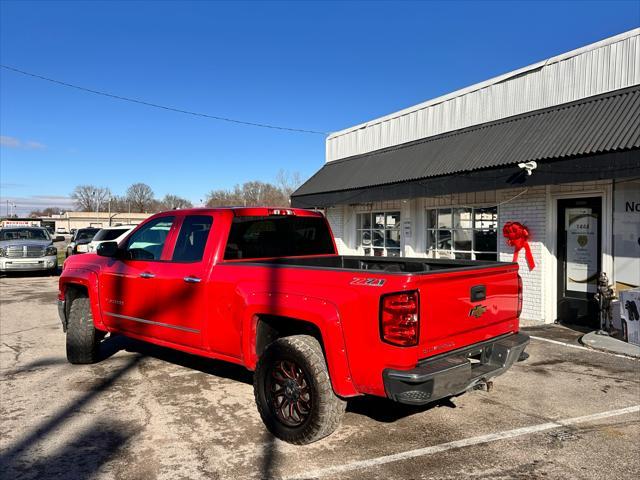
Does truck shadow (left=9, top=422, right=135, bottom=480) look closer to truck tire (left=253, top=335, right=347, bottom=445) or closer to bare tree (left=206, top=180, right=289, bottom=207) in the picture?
truck tire (left=253, top=335, right=347, bottom=445)

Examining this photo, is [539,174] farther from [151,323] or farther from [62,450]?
[62,450]

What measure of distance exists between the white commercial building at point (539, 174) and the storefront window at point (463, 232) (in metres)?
0.02

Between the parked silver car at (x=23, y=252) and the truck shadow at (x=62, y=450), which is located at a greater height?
the parked silver car at (x=23, y=252)

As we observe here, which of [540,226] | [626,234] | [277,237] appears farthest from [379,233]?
[277,237]

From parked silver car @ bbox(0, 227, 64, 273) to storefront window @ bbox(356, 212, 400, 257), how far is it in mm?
11037

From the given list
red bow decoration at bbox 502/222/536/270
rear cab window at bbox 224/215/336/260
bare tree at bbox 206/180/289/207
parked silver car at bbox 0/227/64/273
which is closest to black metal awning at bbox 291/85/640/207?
red bow decoration at bbox 502/222/536/270

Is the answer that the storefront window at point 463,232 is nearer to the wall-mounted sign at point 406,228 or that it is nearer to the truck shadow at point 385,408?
the wall-mounted sign at point 406,228

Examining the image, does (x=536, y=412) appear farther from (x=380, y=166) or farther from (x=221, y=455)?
(x=380, y=166)

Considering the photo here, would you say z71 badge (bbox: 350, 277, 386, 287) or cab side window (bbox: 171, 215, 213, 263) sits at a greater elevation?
cab side window (bbox: 171, 215, 213, 263)

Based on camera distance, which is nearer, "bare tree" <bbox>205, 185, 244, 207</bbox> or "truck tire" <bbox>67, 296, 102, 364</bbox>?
"truck tire" <bbox>67, 296, 102, 364</bbox>

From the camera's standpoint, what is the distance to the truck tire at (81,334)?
6305mm

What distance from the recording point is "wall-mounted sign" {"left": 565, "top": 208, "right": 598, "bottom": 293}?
8.77 metres

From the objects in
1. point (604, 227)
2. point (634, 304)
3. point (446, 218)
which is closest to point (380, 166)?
point (446, 218)

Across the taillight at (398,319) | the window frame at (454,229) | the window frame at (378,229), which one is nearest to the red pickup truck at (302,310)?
the taillight at (398,319)
